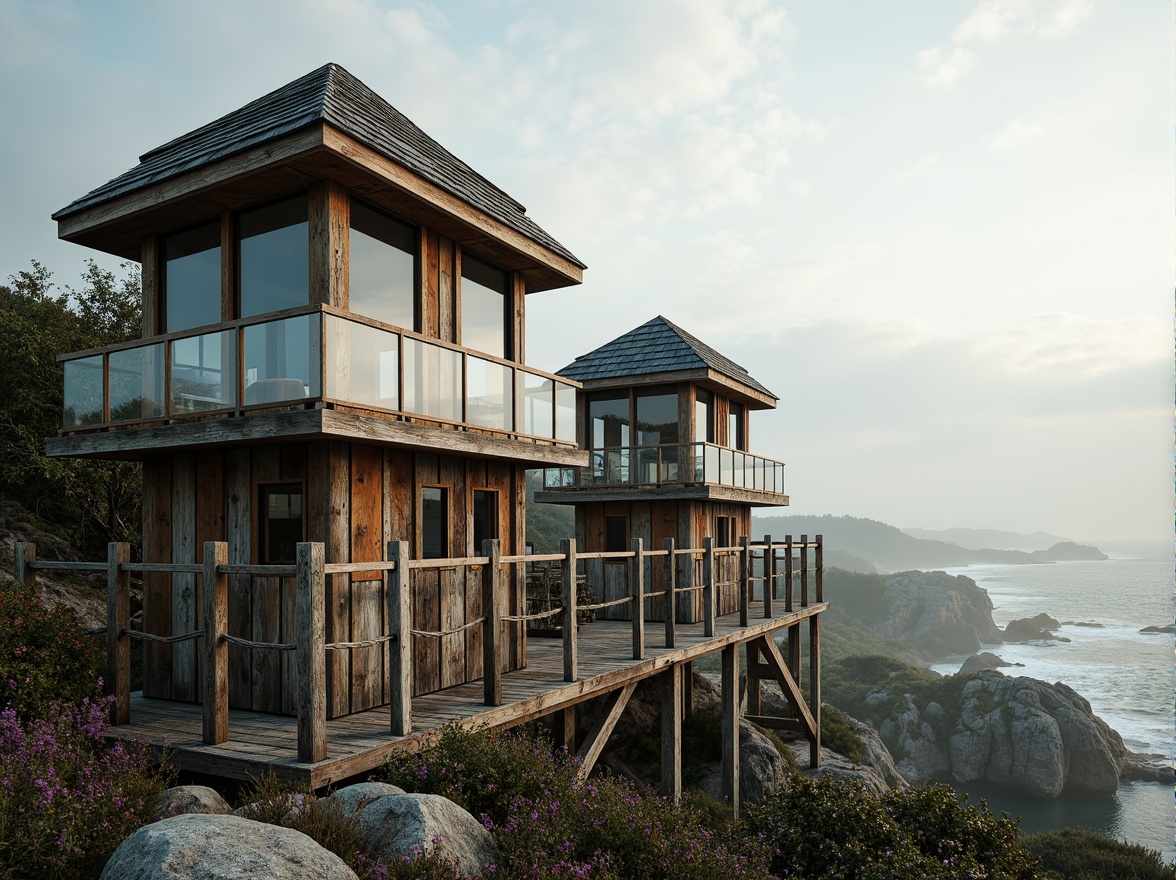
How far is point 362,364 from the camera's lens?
9.15m

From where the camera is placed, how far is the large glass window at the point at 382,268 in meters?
10.0

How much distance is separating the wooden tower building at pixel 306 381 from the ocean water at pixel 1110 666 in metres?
19.3

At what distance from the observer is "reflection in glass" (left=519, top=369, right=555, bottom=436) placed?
1237 cm

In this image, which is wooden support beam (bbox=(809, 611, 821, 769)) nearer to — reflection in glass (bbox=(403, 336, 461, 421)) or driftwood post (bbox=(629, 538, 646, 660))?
driftwood post (bbox=(629, 538, 646, 660))

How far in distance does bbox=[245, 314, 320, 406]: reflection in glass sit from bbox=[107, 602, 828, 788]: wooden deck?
3.46 metres

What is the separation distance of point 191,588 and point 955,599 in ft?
352

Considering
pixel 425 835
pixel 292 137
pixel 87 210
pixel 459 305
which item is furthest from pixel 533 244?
pixel 425 835

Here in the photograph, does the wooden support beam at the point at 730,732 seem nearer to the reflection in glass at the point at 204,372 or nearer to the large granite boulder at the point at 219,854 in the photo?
the reflection in glass at the point at 204,372

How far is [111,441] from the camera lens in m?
10.2

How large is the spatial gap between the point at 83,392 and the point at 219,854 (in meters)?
8.61

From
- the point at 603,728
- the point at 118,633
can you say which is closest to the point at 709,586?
the point at 603,728

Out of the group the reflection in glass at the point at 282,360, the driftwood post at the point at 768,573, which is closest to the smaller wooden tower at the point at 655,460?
the driftwood post at the point at 768,573

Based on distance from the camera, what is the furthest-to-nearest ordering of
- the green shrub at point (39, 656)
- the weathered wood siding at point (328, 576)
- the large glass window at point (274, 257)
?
the large glass window at point (274, 257) < the weathered wood siding at point (328, 576) < the green shrub at point (39, 656)

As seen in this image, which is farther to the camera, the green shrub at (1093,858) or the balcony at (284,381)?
the green shrub at (1093,858)
